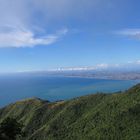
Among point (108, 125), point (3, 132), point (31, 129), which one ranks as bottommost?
point (31, 129)

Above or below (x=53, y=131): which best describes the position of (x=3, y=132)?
above

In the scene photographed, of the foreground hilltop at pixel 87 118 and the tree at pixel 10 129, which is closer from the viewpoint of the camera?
the tree at pixel 10 129

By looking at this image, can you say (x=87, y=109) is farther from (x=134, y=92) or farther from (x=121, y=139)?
(x=121, y=139)

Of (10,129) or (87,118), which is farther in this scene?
(87,118)

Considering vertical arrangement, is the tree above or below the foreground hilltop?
above

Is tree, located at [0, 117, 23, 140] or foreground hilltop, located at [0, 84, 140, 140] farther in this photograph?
foreground hilltop, located at [0, 84, 140, 140]

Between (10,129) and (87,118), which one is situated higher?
(10,129)

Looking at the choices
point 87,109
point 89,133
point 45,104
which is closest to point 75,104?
point 87,109

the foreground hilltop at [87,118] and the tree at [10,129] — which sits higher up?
the tree at [10,129]
